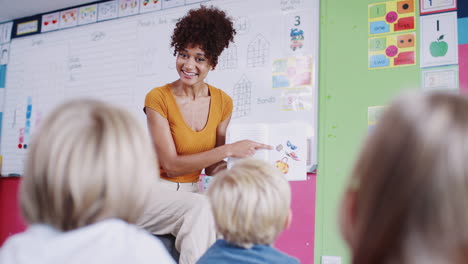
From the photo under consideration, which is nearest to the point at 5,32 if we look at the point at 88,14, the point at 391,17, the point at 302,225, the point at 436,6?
the point at 88,14

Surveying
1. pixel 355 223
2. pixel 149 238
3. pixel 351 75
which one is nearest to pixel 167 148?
pixel 351 75

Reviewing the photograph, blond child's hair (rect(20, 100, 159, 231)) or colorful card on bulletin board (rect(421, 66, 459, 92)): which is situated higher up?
colorful card on bulletin board (rect(421, 66, 459, 92))

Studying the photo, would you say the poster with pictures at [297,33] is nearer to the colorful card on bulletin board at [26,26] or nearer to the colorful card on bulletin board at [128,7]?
the colorful card on bulletin board at [128,7]

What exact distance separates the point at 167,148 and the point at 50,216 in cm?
148

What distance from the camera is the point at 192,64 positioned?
2.60 m

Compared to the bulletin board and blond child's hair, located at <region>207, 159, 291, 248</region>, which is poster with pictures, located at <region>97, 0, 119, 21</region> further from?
blond child's hair, located at <region>207, 159, 291, 248</region>

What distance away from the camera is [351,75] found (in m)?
2.58

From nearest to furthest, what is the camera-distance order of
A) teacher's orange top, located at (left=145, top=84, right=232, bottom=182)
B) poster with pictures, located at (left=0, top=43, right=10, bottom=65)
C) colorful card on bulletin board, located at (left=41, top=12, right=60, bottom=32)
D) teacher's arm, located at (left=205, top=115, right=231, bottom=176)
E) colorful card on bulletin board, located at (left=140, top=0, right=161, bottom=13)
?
teacher's orange top, located at (left=145, top=84, right=232, bottom=182) → teacher's arm, located at (left=205, top=115, right=231, bottom=176) → colorful card on bulletin board, located at (left=140, top=0, right=161, bottom=13) → colorful card on bulletin board, located at (left=41, top=12, right=60, bottom=32) → poster with pictures, located at (left=0, top=43, right=10, bottom=65)

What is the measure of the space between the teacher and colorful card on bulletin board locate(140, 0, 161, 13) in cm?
75

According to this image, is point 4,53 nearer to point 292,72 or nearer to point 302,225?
point 292,72

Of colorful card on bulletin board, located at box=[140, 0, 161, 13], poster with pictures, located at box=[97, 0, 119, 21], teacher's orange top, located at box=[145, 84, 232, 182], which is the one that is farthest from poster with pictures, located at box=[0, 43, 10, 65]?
teacher's orange top, located at box=[145, 84, 232, 182]

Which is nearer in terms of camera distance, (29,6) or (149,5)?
(149,5)

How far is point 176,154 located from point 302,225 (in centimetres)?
91

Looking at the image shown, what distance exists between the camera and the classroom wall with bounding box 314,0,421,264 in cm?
251
